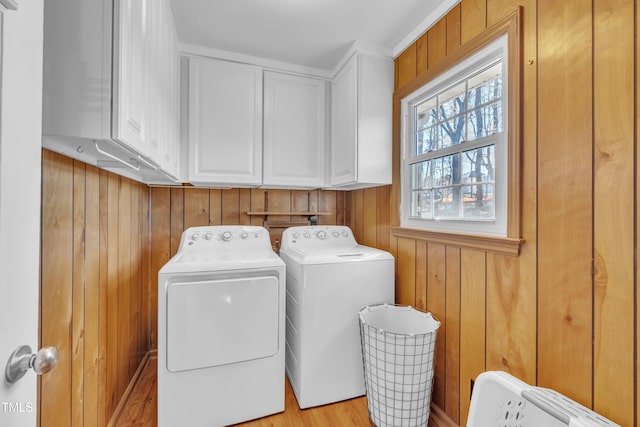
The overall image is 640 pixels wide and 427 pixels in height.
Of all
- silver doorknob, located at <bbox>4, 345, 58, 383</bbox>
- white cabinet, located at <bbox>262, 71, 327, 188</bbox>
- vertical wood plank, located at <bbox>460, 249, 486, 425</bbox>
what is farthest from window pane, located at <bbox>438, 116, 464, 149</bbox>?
silver doorknob, located at <bbox>4, 345, 58, 383</bbox>

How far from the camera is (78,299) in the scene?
3.70 ft

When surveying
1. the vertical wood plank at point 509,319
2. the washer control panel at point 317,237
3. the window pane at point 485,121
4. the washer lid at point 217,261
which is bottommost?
the vertical wood plank at point 509,319

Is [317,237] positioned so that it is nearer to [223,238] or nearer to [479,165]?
[223,238]

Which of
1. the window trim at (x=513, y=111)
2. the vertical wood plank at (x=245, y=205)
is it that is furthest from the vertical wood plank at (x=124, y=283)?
the window trim at (x=513, y=111)

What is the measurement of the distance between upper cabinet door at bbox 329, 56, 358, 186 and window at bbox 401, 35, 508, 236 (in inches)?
13.8

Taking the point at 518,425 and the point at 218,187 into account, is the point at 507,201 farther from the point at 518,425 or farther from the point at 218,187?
the point at 218,187

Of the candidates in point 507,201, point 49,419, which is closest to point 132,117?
point 49,419

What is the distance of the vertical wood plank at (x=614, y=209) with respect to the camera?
86 cm

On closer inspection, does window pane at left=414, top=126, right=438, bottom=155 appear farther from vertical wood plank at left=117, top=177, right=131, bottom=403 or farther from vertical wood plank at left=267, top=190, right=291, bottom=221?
vertical wood plank at left=117, top=177, right=131, bottom=403

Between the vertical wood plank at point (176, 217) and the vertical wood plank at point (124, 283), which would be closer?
the vertical wood plank at point (124, 283)

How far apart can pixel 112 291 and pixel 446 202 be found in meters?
1.92

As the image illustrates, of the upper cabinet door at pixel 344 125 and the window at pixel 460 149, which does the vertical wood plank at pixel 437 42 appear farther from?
the upper cabinet door at pixel 344 125

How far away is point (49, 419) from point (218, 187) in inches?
63.1

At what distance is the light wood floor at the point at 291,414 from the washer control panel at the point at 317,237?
1040mm
